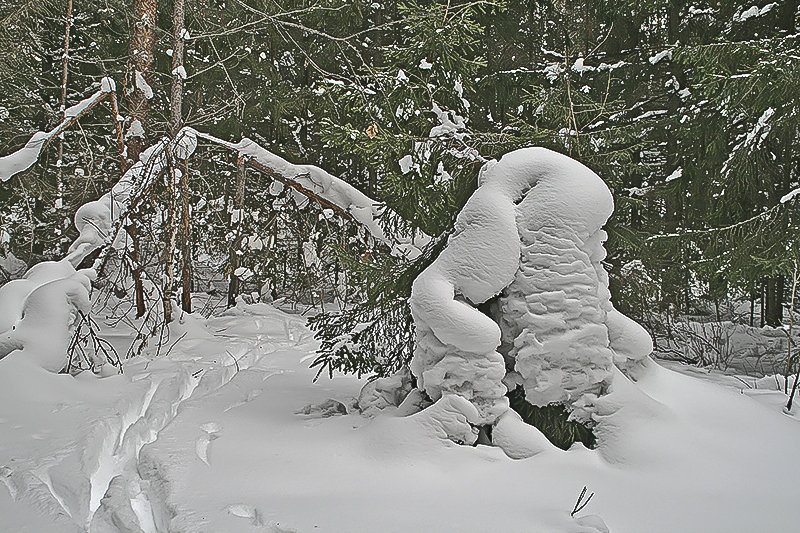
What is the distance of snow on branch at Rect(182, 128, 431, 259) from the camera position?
5820 millimetres

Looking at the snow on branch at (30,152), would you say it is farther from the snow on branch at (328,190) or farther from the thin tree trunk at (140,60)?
the thin tree trunk at (140,60)

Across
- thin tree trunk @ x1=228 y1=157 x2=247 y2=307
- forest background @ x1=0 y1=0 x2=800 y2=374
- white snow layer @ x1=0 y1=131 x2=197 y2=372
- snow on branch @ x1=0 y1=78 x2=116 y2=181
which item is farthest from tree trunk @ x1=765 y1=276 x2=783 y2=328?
snow on branch @ x1=0 y1=78 x2=116 y2=181

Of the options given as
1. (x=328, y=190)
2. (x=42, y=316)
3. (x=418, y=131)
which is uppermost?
(x=418, y=131)

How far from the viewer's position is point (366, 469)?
123 inches

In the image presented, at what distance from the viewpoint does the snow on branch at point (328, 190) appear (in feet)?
19.1

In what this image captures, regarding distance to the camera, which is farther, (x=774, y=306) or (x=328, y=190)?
(x=774, y=306)

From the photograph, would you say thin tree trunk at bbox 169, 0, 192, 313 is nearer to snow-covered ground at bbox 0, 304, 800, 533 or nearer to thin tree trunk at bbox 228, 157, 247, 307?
thin tree trunk at bbox 228, 157, 247, 307

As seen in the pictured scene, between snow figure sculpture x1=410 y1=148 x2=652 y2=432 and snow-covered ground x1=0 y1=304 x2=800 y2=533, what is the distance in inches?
10.2

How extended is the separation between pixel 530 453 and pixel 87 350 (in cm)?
449

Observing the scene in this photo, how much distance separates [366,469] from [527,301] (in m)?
1.41

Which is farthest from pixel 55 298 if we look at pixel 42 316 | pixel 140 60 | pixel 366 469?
pixel 140 60

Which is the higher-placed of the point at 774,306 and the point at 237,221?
the point at 237,221

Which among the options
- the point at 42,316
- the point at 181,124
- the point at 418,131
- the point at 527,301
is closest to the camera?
the point at 527,301

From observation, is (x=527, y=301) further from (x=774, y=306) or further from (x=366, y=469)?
(x=774, y=306)
